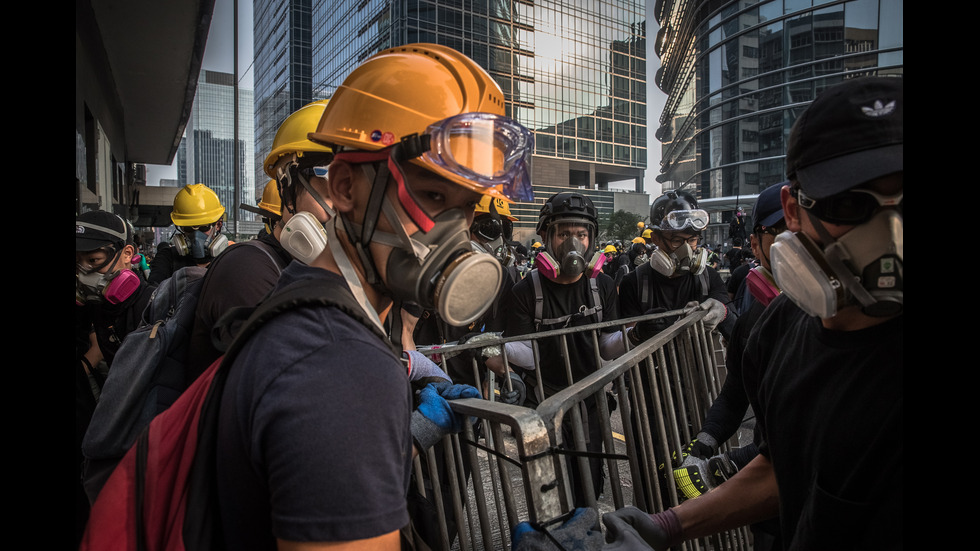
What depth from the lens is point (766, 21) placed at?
Result: 52.4 m

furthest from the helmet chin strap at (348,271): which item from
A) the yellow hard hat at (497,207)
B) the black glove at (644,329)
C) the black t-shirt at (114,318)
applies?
the black glove at (644,329)

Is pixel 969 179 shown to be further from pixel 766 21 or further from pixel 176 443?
pixel 766 21

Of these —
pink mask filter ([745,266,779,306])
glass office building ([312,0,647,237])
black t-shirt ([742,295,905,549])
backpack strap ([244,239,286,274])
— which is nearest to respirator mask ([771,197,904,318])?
black t-shirt ([742,295,905,549])

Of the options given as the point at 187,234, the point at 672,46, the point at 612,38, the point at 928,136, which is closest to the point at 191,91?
the point at 187,234

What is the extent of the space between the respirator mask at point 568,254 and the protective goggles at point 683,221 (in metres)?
0.75

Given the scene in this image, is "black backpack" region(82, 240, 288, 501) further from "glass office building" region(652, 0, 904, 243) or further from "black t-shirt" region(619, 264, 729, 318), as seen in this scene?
"glass office building" region(652, 0, 904, 243)

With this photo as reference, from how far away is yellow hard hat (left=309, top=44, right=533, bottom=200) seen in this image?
1.37 metres

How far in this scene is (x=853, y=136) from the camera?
1.28m

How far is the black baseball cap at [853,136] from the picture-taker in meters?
Result: 1.23

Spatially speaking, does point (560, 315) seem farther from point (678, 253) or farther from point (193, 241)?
point (193, 241)

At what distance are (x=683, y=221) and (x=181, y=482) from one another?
4727 millimetres

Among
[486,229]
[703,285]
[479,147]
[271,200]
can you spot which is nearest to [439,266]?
[479,147]

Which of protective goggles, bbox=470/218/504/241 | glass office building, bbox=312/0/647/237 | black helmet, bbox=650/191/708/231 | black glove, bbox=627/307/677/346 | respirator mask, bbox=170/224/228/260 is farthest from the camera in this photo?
glass office building, bbox=312/0/647/237

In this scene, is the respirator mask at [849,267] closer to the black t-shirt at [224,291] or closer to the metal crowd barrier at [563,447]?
the metal crowd barrier at [563,447]
